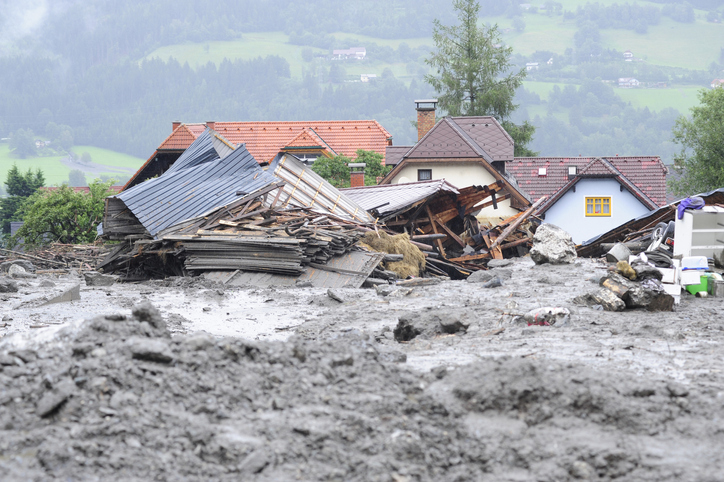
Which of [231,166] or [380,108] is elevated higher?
[380,108]

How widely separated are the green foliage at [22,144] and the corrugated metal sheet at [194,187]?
144 metres

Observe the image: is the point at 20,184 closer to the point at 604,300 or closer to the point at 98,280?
the point at 98,280

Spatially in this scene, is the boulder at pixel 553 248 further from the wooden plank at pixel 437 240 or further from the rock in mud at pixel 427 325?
the rock in mud at pixel 427 325

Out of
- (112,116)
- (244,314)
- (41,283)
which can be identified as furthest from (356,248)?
(112,116)

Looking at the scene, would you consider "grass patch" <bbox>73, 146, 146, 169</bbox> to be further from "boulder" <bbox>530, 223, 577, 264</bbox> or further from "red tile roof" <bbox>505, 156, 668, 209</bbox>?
"boulder" <bbox>530, 223, 577, 264</bbox>

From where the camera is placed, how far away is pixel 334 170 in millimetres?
39500

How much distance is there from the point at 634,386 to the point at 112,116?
172630mm

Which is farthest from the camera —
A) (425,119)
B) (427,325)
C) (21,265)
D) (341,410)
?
(425,119)

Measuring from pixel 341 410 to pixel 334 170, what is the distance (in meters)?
35.0

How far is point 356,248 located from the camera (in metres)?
14.3

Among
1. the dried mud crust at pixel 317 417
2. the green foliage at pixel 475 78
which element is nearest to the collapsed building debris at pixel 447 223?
the dried mud crust at pixel 317 417

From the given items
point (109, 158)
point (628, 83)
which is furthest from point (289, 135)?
point (628, 83)

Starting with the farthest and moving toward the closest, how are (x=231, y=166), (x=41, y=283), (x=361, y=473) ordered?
1. (x=231, y=166)
2. (x=41, y=283)
3. (x=361, y=473)

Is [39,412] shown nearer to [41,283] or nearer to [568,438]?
[568,438]
